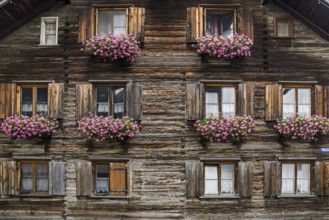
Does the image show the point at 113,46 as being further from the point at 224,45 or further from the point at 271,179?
the point at 271,179

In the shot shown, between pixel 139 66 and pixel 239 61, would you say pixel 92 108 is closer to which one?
pixel 139 66

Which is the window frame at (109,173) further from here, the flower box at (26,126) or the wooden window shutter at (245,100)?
the wooden window shutter at (245,100)

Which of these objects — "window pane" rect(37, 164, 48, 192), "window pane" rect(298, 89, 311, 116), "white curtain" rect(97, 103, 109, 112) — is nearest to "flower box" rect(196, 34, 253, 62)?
"window pane" rect(298, 89, 311, 116)

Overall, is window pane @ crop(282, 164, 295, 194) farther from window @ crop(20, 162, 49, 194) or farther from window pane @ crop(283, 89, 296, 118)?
window @ crop(20, 162, 49, 194)

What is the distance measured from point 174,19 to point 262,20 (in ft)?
10.4

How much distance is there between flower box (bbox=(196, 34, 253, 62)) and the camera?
15555 mm

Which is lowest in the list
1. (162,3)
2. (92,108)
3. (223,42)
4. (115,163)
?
(115,163)

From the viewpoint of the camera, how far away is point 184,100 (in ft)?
51.9

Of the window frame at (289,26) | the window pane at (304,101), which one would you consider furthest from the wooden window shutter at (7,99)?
the window pane at (304,101)

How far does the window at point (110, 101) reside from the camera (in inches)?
625

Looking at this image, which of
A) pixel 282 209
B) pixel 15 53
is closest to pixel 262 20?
pixel 282 209

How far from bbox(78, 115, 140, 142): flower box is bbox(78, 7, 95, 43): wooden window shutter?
2.89 meters

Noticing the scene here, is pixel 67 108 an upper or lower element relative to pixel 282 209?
upper

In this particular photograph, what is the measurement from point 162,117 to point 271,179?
4.31 m
